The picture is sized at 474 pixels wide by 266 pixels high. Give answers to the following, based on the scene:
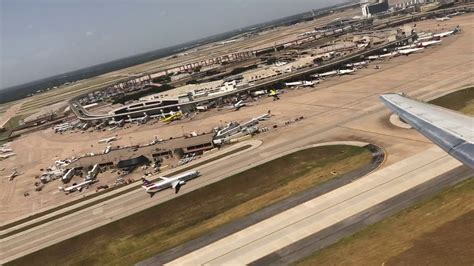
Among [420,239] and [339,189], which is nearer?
[420,239]

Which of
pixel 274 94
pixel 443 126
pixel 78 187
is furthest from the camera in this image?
pixel 274 94

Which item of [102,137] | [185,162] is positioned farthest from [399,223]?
[102,137]

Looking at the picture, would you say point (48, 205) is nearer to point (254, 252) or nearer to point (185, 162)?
point (185, 162)

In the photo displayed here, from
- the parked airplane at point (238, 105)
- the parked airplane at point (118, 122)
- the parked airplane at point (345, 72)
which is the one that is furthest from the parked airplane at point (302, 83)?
the parked airplane at point (118, 122)

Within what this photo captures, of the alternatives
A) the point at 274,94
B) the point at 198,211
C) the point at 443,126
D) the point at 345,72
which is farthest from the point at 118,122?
the point at 443,126

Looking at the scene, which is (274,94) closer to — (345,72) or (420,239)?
(345,72)

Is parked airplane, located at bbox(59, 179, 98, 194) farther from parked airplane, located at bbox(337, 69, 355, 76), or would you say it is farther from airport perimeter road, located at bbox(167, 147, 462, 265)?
parked airplane, located at bbox(337, 69, 355, 76)
